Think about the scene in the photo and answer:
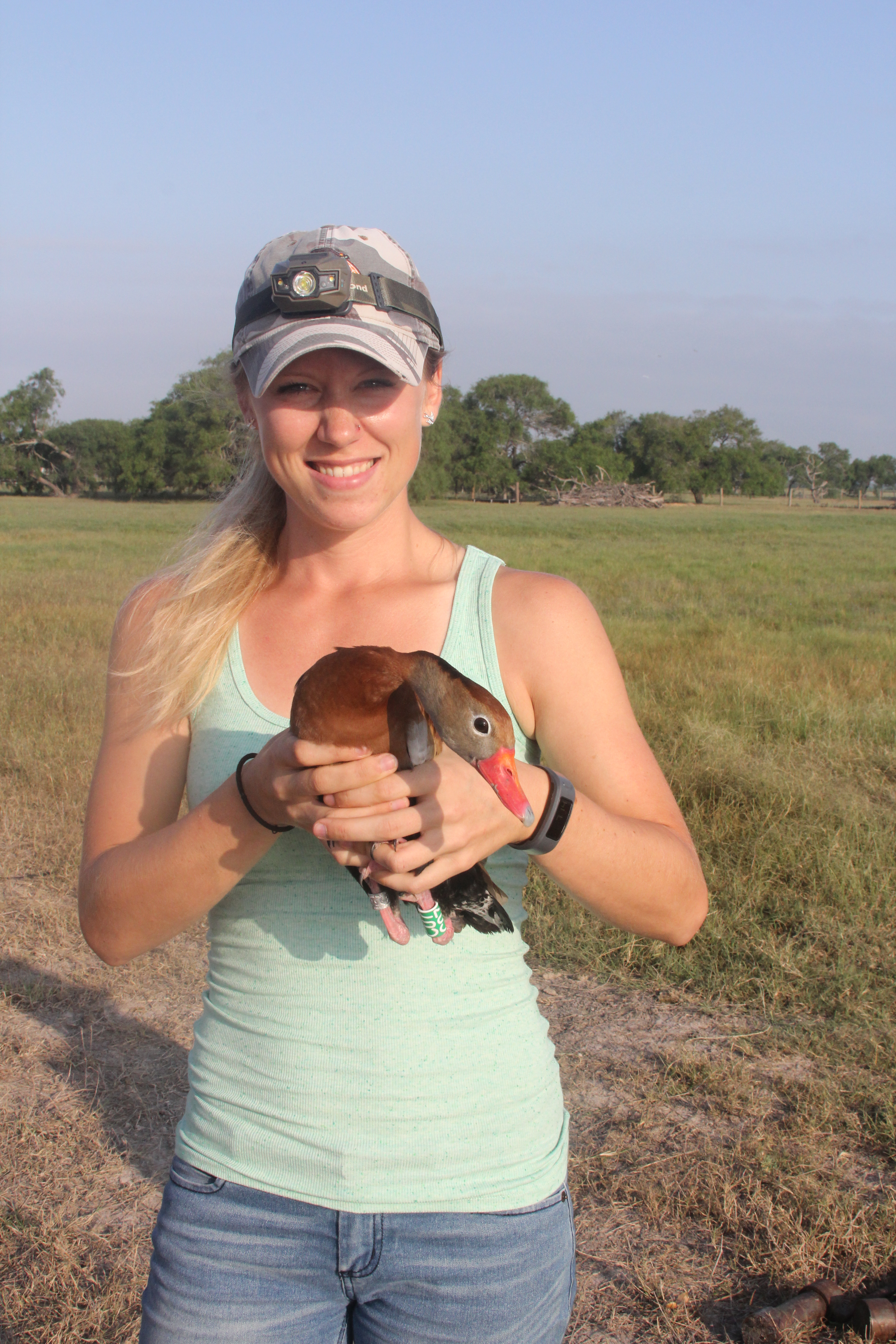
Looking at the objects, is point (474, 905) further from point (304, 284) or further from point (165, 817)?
point (304, 284)

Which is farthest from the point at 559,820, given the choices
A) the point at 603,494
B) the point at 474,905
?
the point at 603,494

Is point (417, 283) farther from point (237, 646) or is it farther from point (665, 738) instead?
→ point (665, 738)

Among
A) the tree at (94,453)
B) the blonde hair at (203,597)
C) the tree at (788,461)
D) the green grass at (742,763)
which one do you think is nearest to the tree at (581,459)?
the tree at (788,461)

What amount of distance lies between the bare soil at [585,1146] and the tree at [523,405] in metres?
95.0

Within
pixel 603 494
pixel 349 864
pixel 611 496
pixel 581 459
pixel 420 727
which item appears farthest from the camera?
pixel 581 459

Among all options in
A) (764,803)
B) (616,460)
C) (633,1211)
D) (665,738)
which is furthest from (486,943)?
(616,460)

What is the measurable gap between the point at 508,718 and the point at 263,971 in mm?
684

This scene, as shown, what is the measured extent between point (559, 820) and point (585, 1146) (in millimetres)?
2578

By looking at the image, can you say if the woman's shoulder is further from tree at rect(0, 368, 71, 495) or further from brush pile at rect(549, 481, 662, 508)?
tree at rect(0, 368, 71, 495)

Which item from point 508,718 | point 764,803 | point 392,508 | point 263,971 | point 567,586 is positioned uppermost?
point 392,508

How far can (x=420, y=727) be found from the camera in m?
1.76

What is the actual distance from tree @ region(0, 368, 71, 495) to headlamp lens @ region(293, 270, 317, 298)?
96166mm

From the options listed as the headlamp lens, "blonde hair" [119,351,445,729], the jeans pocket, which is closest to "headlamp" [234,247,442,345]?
the headlamp lens

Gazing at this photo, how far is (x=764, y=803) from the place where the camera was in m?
6.50
